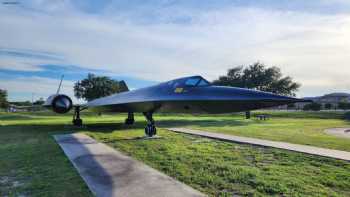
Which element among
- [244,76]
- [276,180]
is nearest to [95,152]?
[276,180]

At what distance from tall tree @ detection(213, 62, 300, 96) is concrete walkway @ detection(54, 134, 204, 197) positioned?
32327 mm

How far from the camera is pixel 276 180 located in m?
4.32

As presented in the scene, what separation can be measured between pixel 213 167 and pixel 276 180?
1283 mm

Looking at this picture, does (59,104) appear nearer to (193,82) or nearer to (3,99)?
(193,82)

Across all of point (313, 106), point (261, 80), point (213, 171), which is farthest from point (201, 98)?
point (313, 106)

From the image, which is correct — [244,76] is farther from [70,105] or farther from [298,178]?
[298,178]

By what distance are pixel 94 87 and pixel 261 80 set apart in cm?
3673

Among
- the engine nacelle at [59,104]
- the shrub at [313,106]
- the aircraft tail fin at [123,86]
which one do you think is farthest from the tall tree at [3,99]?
the shrub at [313,106]

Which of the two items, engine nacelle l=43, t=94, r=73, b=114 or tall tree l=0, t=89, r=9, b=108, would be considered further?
tall tree l=0, t=89, r=9, b=108

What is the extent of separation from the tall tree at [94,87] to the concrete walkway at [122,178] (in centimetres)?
4996

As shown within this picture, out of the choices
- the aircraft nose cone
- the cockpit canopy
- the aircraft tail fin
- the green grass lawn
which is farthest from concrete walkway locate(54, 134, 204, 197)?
the aircraft tail fin

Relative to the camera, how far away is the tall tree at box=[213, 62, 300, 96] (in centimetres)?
3700

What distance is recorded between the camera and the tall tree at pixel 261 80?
37.0 metres

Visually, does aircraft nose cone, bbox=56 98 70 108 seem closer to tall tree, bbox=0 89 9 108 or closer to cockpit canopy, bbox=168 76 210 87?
cockpit canopy, bbox=168 76 210 87
